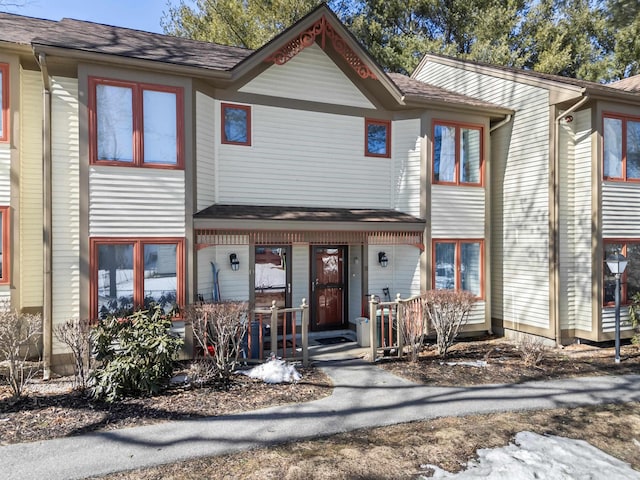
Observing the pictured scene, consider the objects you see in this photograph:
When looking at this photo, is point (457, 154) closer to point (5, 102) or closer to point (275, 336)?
point (275, 336)

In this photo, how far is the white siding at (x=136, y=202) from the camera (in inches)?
300

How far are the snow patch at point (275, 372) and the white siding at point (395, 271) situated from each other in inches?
146

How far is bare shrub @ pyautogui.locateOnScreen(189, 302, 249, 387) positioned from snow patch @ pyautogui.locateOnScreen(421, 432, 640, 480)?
12.2 feet

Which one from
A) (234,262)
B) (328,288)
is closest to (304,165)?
(234,262)

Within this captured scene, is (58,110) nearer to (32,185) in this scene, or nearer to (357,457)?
(32,185)

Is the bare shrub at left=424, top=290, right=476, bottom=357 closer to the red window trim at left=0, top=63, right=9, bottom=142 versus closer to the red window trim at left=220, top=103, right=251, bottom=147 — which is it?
the red window trim at left=220, top=103, right=251, bottom=147

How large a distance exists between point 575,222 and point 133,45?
34.5 feet

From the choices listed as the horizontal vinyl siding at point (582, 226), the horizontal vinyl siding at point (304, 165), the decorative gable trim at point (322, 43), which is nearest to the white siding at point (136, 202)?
the horizontal vinyl siding at point (304, 165)

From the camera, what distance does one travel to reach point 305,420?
5.62 meters

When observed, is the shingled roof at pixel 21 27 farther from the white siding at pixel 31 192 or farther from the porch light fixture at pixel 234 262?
the porch light fixture at pixel 234 262

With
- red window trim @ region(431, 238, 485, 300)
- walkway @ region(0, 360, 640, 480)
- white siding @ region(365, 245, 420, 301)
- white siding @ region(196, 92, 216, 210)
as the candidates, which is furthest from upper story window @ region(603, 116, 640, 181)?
A: white siding @ region(196, 92, 216, 210)

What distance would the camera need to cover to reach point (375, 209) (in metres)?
10.6

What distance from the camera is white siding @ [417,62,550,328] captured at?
32.2 feet

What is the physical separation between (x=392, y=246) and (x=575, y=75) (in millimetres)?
17910
